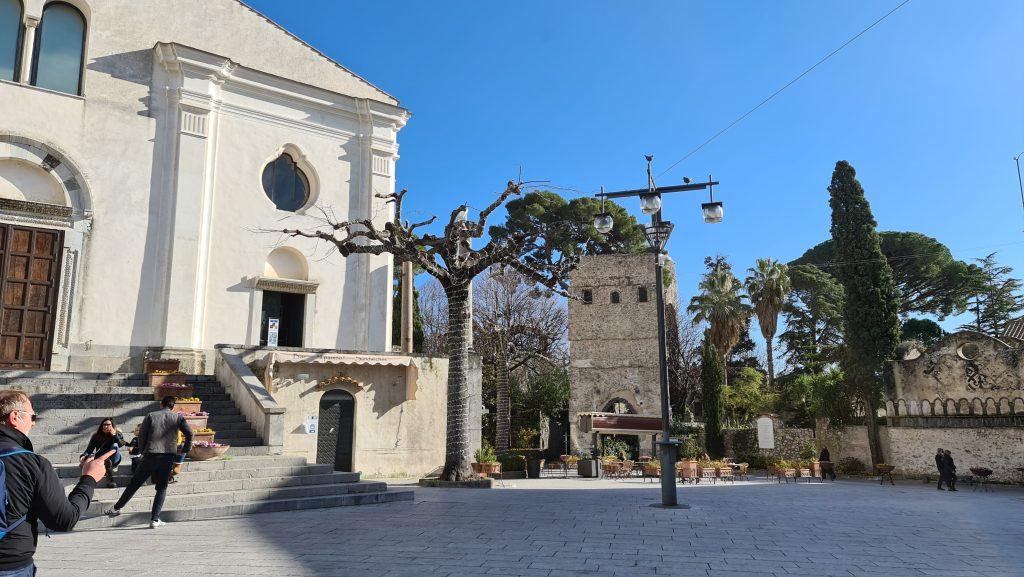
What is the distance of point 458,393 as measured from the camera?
15930mm

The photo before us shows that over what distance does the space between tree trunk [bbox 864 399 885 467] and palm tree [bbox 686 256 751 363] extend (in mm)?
14629

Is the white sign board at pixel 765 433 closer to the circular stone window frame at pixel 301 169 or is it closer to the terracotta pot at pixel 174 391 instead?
the circular stone window frame at pixel 301 169

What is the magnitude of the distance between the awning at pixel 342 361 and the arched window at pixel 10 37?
903 cm

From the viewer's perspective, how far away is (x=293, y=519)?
30.2 ft

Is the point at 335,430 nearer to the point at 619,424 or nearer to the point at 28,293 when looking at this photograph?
the point at 28,293

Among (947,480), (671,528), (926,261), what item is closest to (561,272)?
(671,528)

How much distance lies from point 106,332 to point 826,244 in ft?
162

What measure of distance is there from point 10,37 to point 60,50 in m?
1.01

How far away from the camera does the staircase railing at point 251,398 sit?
12.3 metres

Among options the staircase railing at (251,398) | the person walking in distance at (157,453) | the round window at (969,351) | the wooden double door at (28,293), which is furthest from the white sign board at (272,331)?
the round window at (969,351)

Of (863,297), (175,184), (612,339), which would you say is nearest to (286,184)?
(175,184)

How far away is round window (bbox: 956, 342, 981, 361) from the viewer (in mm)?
22312

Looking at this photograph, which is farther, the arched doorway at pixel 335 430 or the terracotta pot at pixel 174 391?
the arched doorway at pixel 335 430

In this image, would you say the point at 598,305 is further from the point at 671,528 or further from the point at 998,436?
the point at 671,528
